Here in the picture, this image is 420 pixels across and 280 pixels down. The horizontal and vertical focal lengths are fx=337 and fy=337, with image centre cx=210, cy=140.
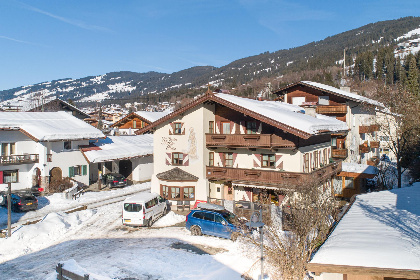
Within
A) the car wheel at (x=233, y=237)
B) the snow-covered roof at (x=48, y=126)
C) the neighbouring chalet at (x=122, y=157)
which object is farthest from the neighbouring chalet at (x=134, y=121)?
the car wheel at (x=233, y=237)

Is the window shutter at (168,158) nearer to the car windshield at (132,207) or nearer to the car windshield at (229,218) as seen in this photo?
the car windshield at (132,207)

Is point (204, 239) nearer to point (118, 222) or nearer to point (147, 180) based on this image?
point (118, 222)

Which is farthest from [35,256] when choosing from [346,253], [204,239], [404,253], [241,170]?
[404,253]

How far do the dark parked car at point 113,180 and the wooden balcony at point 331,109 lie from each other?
2312cm

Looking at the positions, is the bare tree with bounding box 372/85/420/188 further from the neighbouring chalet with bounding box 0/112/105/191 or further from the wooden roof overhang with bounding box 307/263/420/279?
the neighbouring chalet with bounding box 0/112/105/191

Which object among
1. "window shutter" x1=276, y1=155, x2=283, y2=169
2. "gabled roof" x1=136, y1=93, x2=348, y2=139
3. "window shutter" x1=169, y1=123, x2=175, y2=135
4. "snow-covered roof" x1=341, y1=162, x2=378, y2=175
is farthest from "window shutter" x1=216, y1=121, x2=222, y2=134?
"snow-covered roof" x1=341, y1=162, x2=378, y2=175

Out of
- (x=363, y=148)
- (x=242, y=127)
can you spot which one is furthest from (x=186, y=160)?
(x=363, y=148)

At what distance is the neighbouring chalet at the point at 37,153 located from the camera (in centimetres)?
3206

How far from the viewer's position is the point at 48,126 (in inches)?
1396

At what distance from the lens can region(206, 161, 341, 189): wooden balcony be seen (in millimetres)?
22984

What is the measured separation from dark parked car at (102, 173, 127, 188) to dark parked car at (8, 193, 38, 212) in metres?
9.98

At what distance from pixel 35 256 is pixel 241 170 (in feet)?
47.5

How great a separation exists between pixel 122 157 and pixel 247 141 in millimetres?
17011

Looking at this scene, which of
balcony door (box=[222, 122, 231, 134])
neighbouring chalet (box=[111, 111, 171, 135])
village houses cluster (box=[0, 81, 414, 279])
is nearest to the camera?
village houses cluster (box=[0, 81, 414, 279])
